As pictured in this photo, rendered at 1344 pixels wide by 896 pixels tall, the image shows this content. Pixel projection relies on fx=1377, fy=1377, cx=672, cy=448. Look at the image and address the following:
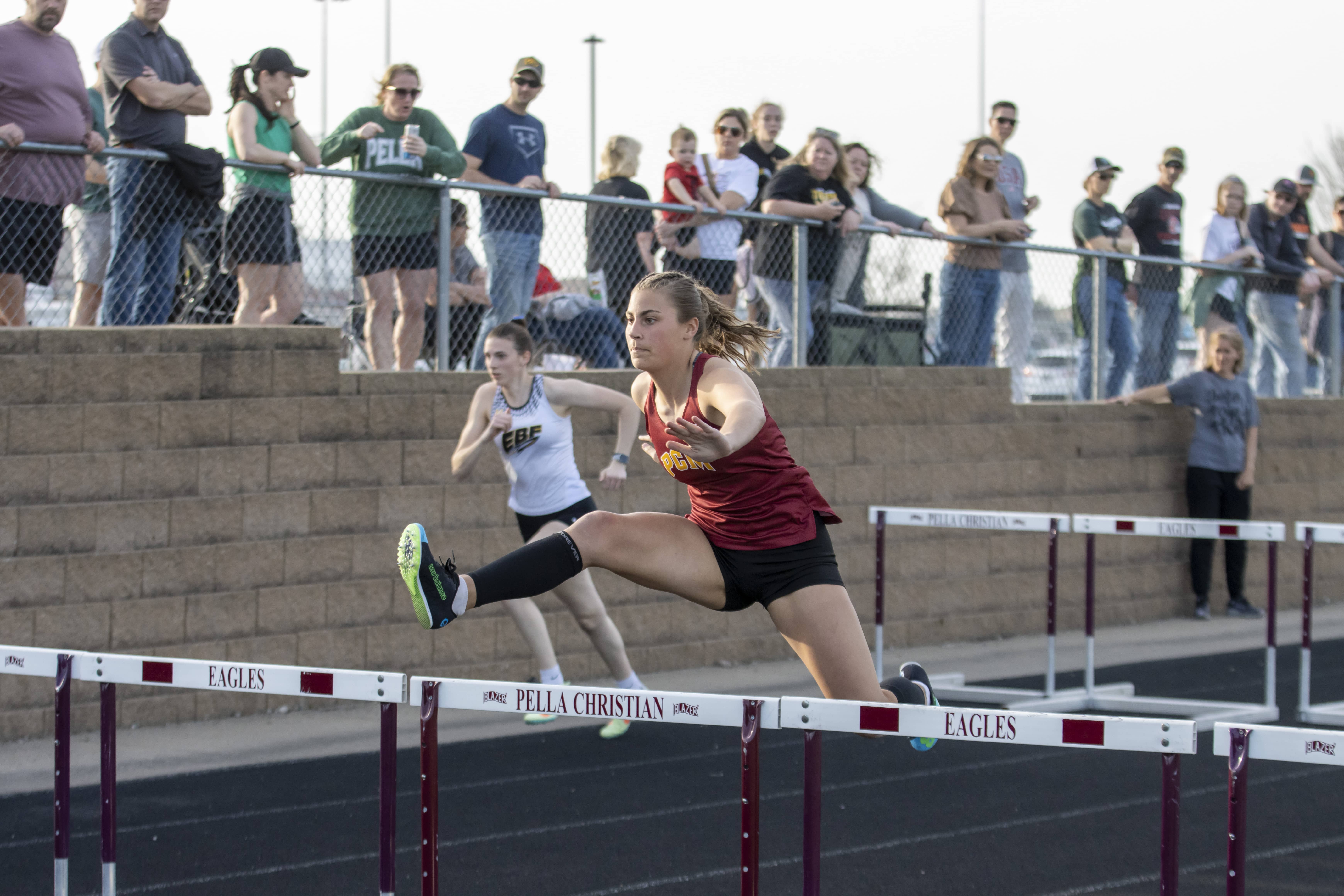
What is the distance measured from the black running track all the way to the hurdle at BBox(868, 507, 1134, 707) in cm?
110

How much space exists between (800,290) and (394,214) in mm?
2950

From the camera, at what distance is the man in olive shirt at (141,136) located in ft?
23.2

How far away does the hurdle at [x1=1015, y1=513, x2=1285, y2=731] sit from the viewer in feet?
25.7

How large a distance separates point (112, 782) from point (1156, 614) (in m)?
9.45

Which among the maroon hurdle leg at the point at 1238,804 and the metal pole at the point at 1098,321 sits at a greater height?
the metal pole at the point at 1098,321

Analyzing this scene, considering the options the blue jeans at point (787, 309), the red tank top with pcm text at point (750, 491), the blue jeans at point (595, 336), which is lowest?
the red tank top with pcm text at point (750, 491)

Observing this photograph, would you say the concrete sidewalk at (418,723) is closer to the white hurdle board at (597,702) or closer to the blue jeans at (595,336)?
the white hurdle board at (597,702)

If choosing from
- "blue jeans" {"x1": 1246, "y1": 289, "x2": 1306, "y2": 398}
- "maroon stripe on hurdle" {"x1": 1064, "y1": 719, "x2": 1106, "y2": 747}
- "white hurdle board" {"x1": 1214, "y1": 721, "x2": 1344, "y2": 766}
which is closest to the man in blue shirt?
"maroon stripe on hurdle" {"x1": 1064, "y1": 719, "x2": 1106, "y2": 747}

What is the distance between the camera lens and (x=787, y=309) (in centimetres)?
957

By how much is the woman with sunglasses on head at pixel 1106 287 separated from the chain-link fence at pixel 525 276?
0.02 m

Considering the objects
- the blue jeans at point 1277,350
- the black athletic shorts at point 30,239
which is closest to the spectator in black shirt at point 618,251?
the black athletic shorts at point 30,239

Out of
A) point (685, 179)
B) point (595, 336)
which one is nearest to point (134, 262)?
point (595, 336)

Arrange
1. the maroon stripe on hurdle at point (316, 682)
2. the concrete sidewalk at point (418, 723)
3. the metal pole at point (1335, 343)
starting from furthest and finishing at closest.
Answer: the metal pole at point (1335, 343)
the concrete sidewalk at point (418, 723)
the maroon stripe on hurdle at point (316, 682)

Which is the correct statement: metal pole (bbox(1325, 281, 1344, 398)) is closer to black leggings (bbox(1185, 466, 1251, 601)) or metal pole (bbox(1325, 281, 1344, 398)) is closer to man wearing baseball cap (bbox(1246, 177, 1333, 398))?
man wearing baseball cap (bbox(1246, 177, 1333, 398))
